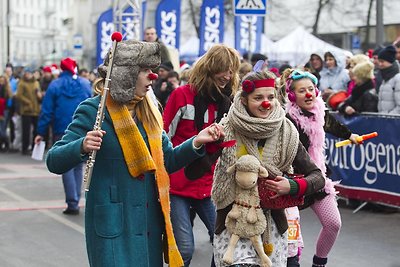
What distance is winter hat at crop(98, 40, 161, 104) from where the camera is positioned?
13.7 ft

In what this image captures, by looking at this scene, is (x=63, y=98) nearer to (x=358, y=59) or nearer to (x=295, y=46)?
(x=358, y=59)

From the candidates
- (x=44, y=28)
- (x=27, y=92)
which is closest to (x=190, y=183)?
(x=27, y=92)

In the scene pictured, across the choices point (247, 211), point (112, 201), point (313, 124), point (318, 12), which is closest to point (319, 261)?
point (313, 124)

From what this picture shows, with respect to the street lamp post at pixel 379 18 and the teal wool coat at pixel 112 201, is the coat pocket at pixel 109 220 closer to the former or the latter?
the teal wool coat at pixel 112 201

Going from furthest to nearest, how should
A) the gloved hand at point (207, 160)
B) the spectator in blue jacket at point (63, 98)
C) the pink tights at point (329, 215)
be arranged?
the spectator in blue jacket at point (63, 98), the pink tights at point (329, 215), the gloved hand at point (207, 160)

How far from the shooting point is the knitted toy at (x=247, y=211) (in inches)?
181

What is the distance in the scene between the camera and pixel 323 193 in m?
6.20

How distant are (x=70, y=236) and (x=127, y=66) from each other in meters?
4.93


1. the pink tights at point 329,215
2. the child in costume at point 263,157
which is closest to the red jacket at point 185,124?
the pink tights at point 329,215

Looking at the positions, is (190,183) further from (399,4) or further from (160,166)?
(399,4)

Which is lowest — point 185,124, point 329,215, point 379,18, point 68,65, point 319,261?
point 319,261

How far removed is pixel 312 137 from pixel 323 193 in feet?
1.45

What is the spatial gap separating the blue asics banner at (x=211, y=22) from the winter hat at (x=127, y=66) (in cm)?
1541

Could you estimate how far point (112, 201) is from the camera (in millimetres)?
4238
